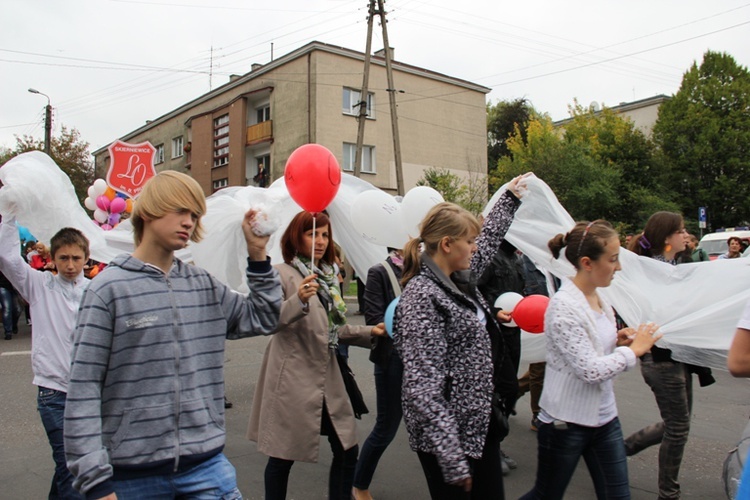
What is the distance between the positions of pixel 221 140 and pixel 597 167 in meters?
19.4

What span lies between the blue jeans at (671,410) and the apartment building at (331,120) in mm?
19578

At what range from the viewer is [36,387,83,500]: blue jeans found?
9.62ft

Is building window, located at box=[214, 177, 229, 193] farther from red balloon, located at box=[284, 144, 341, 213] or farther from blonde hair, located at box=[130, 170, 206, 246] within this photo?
blonde hair, located at box=[130, 170, 206, 246]

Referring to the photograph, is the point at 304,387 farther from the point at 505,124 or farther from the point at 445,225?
the point at 505,124

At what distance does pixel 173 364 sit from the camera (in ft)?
6.36

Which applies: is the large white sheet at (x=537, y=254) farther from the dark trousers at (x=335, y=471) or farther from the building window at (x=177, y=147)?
the building window at (x=177, y=147)

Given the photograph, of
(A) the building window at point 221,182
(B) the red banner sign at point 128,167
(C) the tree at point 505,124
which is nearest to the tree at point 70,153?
(A) the building window at point 221,182

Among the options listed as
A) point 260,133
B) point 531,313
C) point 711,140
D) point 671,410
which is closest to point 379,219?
point 531,313

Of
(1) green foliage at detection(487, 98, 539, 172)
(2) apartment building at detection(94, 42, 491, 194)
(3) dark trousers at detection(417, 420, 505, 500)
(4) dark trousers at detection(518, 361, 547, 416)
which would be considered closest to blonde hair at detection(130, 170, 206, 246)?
(3) dark trousers at detection(417, 420, 505, 500)

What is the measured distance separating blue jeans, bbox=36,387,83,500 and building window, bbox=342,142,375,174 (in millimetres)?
22006

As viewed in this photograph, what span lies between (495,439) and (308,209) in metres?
1.63

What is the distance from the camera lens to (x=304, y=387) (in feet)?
10.2

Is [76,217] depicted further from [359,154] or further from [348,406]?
[359,154]

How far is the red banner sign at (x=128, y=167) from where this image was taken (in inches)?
457
